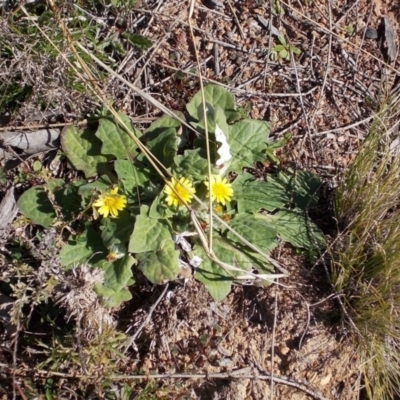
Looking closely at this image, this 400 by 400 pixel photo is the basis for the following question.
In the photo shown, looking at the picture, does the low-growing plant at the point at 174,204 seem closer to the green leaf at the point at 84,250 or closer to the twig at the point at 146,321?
the green leaf at the point at 84,250

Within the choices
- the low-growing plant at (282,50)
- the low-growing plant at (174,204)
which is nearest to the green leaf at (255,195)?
the low-growing plant at (174,204)

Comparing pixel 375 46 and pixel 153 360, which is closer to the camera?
pixel 153 360

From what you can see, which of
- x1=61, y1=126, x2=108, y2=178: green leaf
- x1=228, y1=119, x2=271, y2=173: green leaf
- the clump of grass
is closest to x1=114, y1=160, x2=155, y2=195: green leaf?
x1=61, y1=126, x2=108, y2=178: green leaf

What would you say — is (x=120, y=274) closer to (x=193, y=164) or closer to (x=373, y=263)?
(x=193, y=164)

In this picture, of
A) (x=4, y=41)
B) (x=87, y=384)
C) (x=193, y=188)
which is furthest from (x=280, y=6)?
(x=87, y=384)

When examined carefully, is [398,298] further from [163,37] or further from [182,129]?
[163,37]

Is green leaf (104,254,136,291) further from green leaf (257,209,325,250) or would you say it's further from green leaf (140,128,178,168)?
green leaf (257,209,325,250)

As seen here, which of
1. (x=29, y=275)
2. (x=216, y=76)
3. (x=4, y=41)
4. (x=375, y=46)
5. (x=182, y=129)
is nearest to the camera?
(x=29, y=275)
